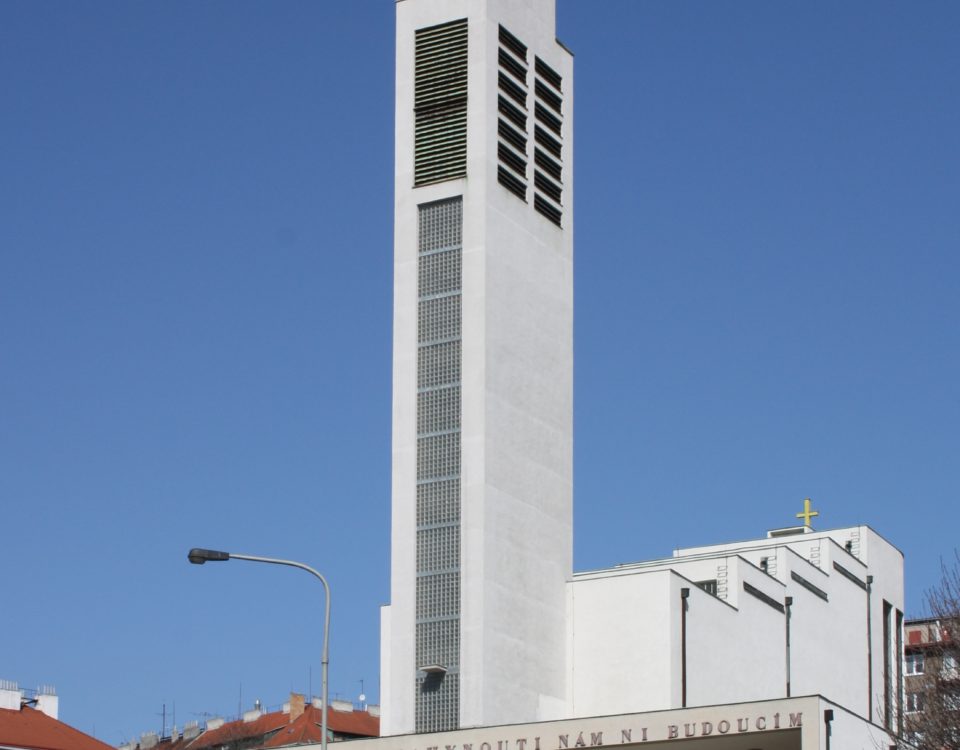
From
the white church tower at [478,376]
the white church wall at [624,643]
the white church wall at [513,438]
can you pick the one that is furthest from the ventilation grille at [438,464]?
the white church wall at [624,643]

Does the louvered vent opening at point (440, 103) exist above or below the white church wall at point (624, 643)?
above

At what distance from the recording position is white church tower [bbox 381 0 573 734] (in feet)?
181

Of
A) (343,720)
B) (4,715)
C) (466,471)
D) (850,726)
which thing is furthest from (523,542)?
(343,720)

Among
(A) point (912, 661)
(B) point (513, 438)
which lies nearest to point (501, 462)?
(B) point (513, 438)

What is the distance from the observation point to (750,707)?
47094 mm

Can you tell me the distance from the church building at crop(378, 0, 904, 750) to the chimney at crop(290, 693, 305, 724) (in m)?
39.8

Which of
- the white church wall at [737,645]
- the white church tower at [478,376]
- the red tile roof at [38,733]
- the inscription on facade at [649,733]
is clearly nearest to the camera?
the inscription on facade at [649,733]

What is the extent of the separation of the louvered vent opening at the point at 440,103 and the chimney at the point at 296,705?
4644 centimetres

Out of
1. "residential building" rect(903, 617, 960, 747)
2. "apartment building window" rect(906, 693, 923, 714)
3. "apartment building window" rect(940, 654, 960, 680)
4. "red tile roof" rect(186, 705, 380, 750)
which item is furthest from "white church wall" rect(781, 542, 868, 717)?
"red tile roof" rect(186, 705, 380, 750)

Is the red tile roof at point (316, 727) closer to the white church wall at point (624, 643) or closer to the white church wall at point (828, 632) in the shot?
the white church wall at point (828, 632)

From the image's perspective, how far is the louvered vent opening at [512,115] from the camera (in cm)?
5922

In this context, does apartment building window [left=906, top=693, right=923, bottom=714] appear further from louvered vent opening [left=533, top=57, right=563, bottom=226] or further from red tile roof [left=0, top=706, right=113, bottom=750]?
red tile roof [left=0, top=706, right=113, bottom=750]

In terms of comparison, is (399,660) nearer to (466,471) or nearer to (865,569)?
(466,471)

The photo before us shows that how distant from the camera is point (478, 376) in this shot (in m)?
56.5
